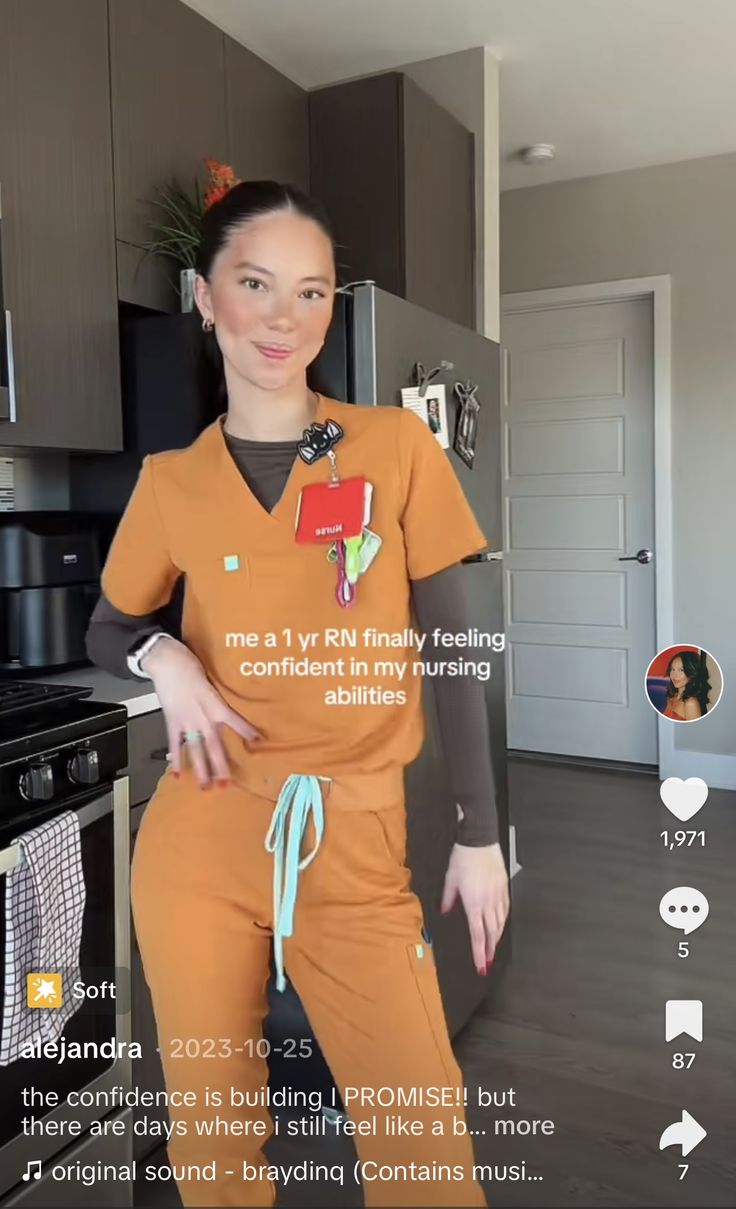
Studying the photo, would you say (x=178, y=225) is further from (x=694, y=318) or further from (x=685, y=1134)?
(x=694, y=318)

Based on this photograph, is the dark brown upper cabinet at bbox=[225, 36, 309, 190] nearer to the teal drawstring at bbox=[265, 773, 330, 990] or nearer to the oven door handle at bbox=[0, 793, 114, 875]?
the oven door handle at bbox=[0, 793, 114, 875]

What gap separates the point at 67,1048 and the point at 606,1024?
24.6 inches

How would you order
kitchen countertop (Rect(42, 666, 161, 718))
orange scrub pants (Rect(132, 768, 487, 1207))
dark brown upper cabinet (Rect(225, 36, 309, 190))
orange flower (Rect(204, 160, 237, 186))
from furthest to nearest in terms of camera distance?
dark brown upper cabinet (Rect(225, 36, 309, 190))
orange flower (Rect(204, 160, 237, 186))
kitchen countertop (Rect(42, 666, 161, 718))
orange scrub pants (Rect(132, 768, 487, 1207))

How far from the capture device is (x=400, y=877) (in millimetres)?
784

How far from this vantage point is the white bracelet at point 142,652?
803 millimetres

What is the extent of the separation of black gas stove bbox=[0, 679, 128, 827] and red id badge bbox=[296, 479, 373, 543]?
0.51m

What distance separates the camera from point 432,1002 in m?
0.76

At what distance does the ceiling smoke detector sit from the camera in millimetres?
2795

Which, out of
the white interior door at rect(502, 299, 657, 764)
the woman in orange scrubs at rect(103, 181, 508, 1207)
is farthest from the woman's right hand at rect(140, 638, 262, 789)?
the white interior door at rect(502, 299, 657, 764)

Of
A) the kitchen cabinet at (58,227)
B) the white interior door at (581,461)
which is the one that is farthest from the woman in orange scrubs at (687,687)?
the white interior door at (581,461)

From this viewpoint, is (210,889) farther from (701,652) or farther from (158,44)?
(158,44)

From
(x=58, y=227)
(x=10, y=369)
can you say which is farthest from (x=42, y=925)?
(x=58, y=227)

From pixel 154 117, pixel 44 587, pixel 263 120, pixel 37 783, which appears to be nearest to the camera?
pixel 37 783

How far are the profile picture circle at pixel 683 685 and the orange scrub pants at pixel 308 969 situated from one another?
351mm
